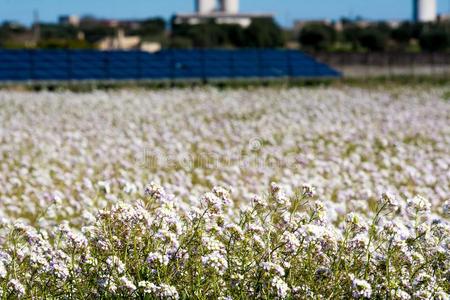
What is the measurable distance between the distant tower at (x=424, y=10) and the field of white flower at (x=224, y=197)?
3580 inches

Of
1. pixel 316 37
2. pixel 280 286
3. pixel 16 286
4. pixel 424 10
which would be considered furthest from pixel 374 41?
pixel 280 286

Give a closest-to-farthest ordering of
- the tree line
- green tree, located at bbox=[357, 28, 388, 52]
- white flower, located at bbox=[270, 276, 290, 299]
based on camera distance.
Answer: white flower, located at bbox=[270, 276, 290, 299] → the tree line → green tree, located at bbox=[357, 28, 388, 52]

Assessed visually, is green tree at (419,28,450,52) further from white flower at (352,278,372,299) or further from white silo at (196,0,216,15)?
white flower at (352,278,372,299)

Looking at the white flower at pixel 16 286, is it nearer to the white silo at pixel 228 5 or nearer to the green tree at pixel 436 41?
the green tree at pixel 436 41

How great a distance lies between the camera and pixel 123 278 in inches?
145

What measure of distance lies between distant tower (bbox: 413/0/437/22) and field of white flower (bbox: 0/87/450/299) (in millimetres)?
90943

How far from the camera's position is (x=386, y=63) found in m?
32.7

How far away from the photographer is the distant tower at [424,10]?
107750 millimetres

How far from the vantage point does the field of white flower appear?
3.90 meters

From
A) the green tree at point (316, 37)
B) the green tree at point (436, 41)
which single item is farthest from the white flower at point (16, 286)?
the green tree at point (316, 37)

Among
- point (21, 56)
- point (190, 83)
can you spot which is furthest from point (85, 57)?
point (190, 83)

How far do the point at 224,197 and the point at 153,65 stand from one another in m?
23.9

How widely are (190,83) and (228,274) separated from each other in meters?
22.1

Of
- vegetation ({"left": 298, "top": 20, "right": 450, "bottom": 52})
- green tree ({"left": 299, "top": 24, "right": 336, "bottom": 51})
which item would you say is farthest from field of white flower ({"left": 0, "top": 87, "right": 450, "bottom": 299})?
green tree ({"left": 299, "top": 24, "right": 336, "bottom": 51})
